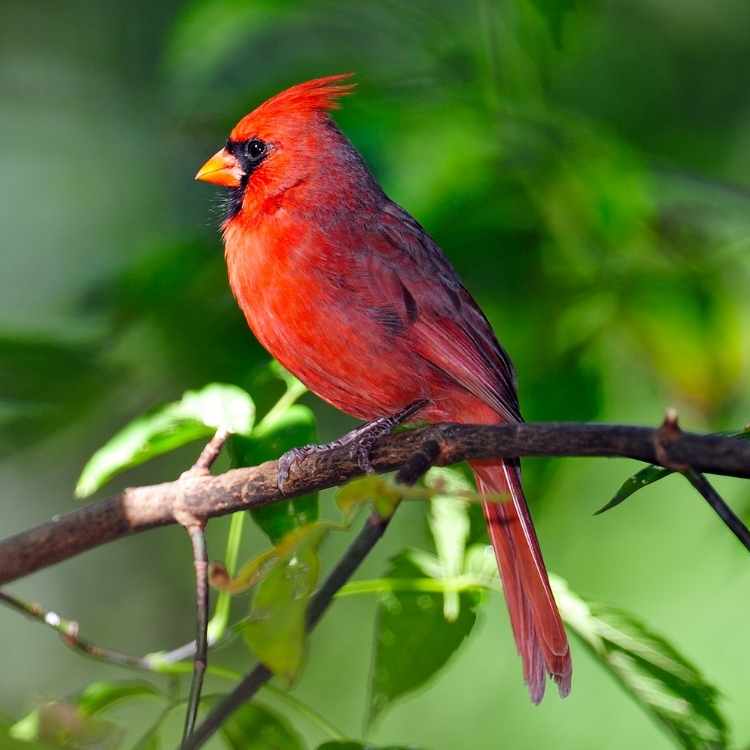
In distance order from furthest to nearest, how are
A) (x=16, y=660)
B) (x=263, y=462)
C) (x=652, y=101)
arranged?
1. (x=16, y=660)
2. (x=652, y=101)
3. (x=263, y=462)

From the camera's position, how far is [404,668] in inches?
74.0

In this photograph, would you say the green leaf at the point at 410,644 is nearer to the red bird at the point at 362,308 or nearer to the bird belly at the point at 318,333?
the red bird at the point at 362,308

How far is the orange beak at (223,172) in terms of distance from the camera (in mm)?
3182

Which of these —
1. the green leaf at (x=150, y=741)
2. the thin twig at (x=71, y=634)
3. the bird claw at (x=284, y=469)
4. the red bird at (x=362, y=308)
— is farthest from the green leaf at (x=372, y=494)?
the red bird at (x=362, y=308)

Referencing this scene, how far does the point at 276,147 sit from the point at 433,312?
2.01 feet

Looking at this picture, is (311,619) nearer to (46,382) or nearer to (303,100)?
(46,382)

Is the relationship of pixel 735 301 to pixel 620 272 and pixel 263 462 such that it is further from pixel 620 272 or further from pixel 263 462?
pixel 263 462

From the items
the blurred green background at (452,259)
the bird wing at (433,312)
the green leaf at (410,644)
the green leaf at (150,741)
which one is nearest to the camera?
the green leaf at (150,741)

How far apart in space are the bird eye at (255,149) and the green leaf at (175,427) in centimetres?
119

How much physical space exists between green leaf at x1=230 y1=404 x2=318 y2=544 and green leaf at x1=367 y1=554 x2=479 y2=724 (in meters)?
0.23

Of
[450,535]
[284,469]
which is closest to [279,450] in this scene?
[284,469]

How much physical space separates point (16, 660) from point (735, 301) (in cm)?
365

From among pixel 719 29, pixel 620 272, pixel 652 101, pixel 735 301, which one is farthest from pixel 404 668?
pixel 719 29

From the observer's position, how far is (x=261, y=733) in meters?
1.76
